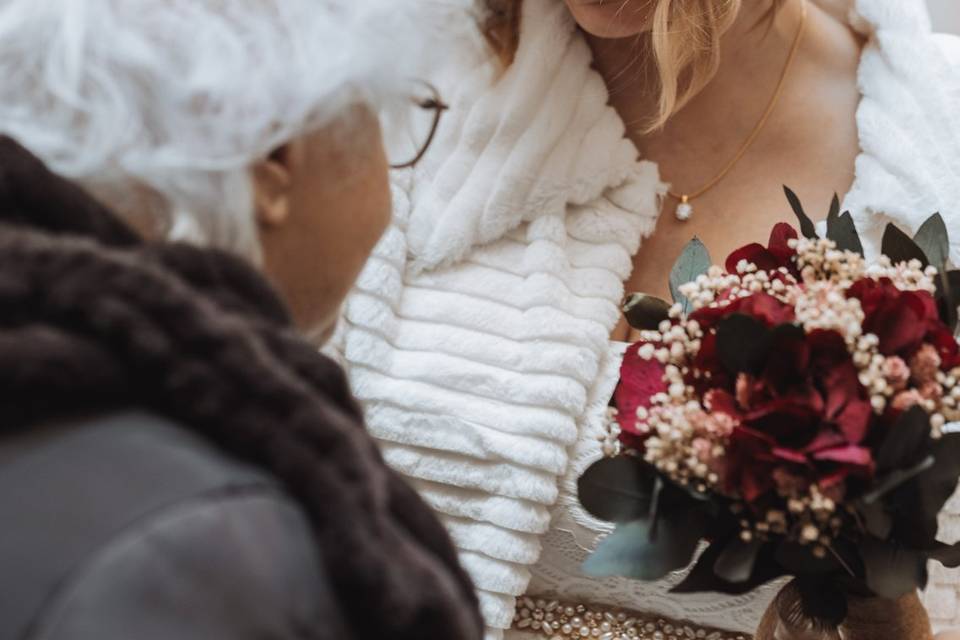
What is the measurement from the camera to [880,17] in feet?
4.18

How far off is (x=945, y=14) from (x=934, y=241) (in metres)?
0.95

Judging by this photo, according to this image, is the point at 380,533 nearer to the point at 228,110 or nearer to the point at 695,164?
the point at 228,110

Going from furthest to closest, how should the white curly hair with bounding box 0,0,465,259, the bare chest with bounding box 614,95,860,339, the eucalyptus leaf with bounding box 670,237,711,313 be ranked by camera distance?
the bare chest with bounding box 614,95,860,339 < the eucalyptus leaf with bounding box 670,237,711,313 < the white curly hair with bounding box 0,0,465,259

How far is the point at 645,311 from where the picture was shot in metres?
0.87

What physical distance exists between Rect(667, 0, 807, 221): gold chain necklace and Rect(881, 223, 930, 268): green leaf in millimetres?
417

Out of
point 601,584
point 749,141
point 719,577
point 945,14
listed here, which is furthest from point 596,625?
point 945,14

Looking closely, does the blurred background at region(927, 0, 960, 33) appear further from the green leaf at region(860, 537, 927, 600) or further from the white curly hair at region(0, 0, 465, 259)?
the white curly hair at region(0, 0, 465, 259)

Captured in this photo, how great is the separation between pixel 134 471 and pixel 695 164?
0.98 meters

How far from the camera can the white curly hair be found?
0.57 m

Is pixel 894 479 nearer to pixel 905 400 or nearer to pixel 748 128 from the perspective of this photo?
pixel 905 400

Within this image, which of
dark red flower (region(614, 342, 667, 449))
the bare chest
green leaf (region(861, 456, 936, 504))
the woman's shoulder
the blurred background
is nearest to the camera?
the woman's shoulder

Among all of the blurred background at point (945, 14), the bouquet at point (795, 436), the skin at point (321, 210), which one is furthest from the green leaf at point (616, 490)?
the blurred background at point (945, 14)

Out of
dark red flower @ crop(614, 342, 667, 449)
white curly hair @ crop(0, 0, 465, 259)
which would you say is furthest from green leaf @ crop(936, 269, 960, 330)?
white curly hair @ crop(0, 0, 465, 259)

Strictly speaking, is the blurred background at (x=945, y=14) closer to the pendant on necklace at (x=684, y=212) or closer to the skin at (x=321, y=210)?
the pendant on necklace at (x=684, y=212)
